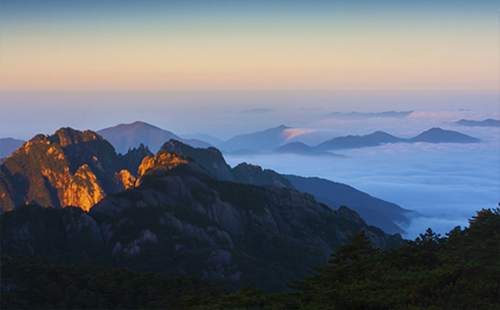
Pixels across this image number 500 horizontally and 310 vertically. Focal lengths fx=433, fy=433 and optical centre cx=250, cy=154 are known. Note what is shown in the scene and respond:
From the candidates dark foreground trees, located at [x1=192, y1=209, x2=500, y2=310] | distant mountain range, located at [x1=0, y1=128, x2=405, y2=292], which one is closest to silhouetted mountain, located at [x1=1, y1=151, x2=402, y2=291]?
distant mountain range, located at [x1=0, y1=128, x2=405, y2=292]

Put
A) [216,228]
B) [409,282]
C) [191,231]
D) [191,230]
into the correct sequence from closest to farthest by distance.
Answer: [409,282] < [191,231] < [191,230] < [216,228]

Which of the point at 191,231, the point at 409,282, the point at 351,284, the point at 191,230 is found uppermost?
the point at 409,282

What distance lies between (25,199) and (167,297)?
174352mm

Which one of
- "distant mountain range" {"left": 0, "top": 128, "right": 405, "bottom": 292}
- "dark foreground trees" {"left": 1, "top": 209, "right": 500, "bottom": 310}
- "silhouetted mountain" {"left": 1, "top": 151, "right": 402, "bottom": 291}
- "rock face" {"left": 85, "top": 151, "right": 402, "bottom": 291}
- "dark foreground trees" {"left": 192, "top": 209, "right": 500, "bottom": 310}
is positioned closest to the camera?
"dark foreground trees" {"left": 192, "top": 209, "right": 500, "bottom": 310}

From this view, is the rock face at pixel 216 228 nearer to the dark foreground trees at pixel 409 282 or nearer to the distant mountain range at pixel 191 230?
the distant mountain range at pixel 191 230

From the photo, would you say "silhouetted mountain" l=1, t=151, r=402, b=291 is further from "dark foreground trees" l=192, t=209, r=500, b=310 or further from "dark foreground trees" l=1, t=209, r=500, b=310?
"dark foreground trees" l=192, t=209, r=500, b=310

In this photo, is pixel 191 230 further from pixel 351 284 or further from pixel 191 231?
pixel 351 284

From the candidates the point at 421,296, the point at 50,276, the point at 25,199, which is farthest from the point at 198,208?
the point at 25,199

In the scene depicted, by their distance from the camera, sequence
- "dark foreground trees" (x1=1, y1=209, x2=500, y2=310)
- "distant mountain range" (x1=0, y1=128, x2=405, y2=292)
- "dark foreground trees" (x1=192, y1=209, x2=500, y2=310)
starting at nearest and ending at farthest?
"dark foreground trees" (x1=192, y1=209, x2=500, y2=310), "dark foreground trees" (x1=1, y1=209, x2=500, y2=310), "distant mountain range" (x1=0, y1=128, x2=405, y2=292)

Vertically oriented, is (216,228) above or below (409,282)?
below

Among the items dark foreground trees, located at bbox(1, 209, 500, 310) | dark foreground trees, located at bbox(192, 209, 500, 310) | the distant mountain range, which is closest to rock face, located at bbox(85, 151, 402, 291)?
the distant mountain range

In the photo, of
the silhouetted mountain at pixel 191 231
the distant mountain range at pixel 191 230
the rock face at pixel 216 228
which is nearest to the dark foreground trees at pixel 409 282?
the rock face at pixel 216 228

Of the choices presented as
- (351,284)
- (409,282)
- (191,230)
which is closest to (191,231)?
(191,230)

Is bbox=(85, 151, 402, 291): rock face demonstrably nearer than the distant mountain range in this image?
No
